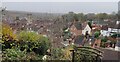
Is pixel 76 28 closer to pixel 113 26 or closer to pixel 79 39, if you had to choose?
pixel 79 39

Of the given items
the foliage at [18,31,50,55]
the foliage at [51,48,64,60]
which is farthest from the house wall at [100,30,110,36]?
the foliage at [18,31,50,55]

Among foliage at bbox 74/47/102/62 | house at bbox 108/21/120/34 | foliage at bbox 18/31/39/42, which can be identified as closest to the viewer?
foliage at bbox 74/47/102/62

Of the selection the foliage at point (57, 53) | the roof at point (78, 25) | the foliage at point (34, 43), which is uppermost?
the roof at point (78, 25)

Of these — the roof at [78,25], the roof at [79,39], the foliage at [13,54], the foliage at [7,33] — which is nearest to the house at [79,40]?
the roof at [79,39]

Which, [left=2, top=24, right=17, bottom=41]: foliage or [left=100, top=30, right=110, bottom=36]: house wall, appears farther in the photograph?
[left=2, top=24, right=17, bottom=41]: foliage

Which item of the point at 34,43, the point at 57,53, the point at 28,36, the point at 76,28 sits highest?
the point at 76,28

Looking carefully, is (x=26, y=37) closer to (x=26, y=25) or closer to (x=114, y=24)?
(x=26, y=25)

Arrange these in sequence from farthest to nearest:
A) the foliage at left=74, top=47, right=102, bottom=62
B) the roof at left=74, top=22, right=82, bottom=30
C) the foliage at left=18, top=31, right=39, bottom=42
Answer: the foliage at left=18, top=31, right=39, bottom=42
the roof at left=74, top=22, right=82, bottom=30
the foliage at left=74, top=47, right=102, bottom=62

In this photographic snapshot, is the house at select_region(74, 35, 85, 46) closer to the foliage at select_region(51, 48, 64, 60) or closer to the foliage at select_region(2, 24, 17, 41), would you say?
the foliage at select_region(51, 48, 64, 60)

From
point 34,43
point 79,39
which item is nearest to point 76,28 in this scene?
point 79,39

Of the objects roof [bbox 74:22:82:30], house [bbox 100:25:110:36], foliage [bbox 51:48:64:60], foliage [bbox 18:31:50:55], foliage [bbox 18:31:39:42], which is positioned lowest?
foliage [bbox 51:48:64:60]

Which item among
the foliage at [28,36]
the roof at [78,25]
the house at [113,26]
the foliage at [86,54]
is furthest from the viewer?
the foliage at [28,36]

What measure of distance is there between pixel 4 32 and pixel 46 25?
25.3 inches

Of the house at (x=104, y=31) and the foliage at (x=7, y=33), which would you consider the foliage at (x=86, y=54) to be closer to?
the house at (x=104, y=31)
